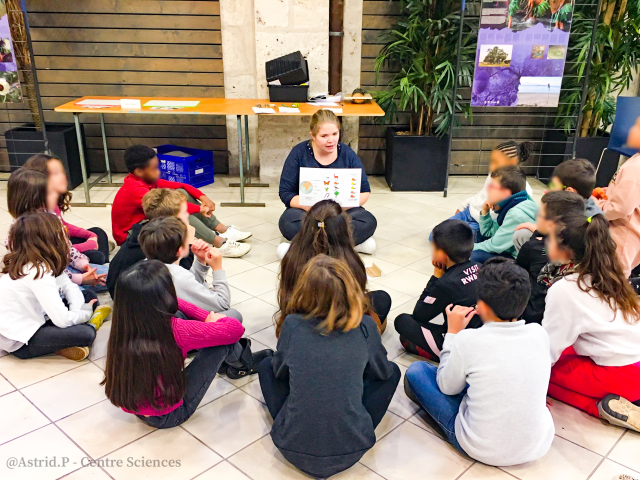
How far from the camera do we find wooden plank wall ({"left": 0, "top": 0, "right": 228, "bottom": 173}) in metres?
5.48

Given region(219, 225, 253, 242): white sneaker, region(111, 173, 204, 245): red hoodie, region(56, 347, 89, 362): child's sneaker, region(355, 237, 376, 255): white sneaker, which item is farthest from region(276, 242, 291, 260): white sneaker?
region(56, 347, 89, 362): child's sneaker

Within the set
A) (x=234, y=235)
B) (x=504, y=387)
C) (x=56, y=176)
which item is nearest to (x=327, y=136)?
(x=234, y=235)

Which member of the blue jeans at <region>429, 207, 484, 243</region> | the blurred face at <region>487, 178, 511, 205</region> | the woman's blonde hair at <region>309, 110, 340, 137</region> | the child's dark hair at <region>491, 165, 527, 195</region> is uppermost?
the woman's blonde hair at <region>309, 110, 340, 137</region>

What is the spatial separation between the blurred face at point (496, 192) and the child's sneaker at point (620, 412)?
1395 mm

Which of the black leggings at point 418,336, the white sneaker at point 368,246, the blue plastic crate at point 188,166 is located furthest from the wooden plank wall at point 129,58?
the black leggings at point 418,336

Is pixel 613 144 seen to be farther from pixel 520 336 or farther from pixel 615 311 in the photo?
pixel 520 336

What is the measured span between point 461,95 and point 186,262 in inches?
149

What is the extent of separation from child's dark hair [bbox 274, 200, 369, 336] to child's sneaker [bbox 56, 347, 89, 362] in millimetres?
1018

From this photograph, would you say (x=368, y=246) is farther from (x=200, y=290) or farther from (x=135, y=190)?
(x=200, y=290)

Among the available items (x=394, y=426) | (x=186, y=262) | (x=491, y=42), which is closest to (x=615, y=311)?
(x=394, y=426)

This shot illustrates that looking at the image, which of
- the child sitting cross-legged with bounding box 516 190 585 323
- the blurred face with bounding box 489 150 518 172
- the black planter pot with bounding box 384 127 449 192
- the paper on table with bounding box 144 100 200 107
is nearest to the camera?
the child sitting cross-legged with bounding box 516 190 585 323

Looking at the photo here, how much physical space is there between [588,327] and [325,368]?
114 cm

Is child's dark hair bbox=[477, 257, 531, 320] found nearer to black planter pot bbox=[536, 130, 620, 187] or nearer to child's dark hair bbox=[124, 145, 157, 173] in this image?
child's dark hair bbox=[124, 145, 157, 173]

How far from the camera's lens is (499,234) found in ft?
11.1
